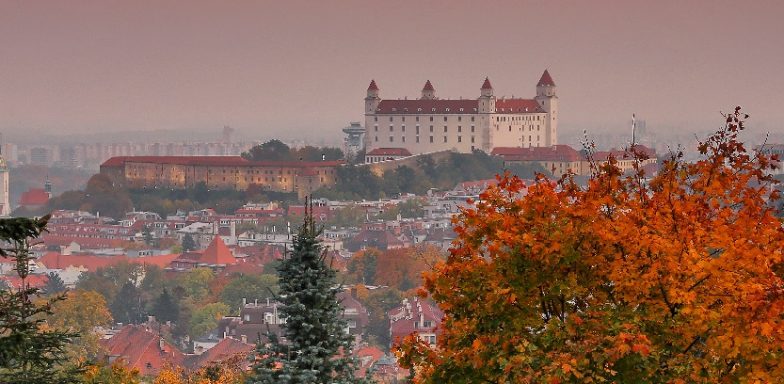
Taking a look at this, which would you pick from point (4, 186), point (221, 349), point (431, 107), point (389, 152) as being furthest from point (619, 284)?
point (4, 186)

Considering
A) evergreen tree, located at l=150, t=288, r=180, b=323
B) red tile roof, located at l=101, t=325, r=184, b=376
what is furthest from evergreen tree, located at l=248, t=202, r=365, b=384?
evergreen tree, located at l=150, t=288, r=180, b=323

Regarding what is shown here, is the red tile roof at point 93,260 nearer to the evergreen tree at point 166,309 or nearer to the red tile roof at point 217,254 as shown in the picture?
the red tile roof at point 217,254

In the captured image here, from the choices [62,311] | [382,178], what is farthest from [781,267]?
[382,178]

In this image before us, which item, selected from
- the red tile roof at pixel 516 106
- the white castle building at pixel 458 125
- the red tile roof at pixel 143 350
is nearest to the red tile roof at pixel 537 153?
the white castle building at pixel 458 125

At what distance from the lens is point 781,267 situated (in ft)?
23.9

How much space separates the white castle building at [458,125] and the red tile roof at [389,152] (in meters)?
0.43

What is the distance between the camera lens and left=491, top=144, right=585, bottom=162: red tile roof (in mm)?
92912

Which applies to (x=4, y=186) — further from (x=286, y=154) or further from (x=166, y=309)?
(x=166, y=309)

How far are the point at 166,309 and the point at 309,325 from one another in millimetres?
50253

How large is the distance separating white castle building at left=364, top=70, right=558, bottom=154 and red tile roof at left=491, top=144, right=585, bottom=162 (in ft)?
3.79

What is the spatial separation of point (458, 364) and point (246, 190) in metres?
88.6

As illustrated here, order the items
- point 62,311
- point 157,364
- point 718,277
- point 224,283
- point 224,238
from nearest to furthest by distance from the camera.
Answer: point 718,277, point 157,364, point 62,311, point 224,283, point 224,238

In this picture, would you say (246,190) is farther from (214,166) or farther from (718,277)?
(718,277)

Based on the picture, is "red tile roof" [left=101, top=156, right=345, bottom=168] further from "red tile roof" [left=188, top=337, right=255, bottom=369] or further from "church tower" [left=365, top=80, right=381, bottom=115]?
"red tile roof" [left=188, top=337, right=255, bottom=369]
